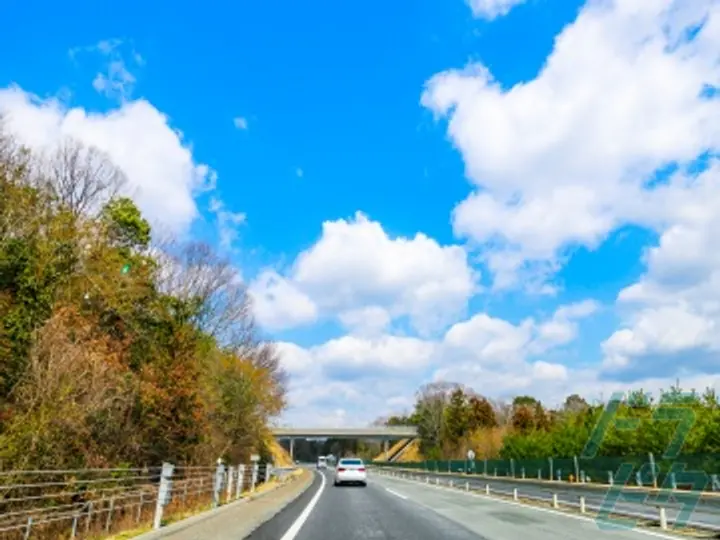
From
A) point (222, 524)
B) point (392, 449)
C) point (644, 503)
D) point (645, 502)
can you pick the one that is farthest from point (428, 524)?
point (392, 449)

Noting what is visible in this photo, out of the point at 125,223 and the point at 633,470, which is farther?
the point at 633,470

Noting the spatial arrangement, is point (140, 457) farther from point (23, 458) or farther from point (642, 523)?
point (642, 523)

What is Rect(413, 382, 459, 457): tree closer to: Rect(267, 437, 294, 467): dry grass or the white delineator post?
Rect(267, 437, 294, 467): dry grass

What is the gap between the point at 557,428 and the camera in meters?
63.7

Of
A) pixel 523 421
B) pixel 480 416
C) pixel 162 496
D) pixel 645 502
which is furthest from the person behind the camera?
pixel 480 416

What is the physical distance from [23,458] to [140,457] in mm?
13185

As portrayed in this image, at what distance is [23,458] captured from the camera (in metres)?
17.0

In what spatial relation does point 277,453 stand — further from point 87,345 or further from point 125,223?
point 87,345

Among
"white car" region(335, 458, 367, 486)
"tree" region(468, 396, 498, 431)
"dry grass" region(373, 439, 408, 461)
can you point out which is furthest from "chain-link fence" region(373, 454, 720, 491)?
"dry grass" region(373, 439, 408, 461)

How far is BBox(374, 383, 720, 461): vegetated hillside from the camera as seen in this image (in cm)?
4050

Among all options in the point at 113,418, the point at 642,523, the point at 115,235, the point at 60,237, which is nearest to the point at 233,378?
the point at 115,235

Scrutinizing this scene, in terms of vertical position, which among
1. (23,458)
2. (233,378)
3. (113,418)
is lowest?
(23,458)

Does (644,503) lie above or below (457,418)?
below

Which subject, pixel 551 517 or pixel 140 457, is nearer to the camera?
pixel 551 517
